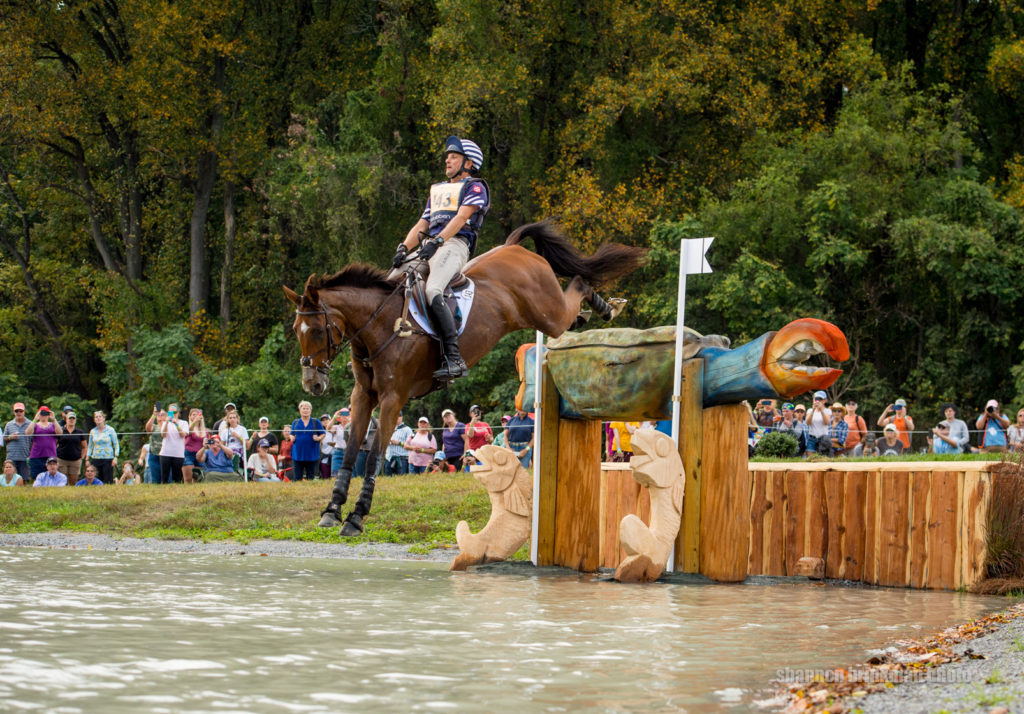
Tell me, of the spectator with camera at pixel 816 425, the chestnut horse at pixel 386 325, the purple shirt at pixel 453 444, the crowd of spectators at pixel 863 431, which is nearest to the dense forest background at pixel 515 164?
the crowd of spectators at pixel 863 431

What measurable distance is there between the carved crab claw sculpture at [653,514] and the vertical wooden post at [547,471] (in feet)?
3.93

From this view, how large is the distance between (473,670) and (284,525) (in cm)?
901

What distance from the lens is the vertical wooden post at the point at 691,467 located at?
10.1 meters

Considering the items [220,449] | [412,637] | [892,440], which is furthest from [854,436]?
[412,637]

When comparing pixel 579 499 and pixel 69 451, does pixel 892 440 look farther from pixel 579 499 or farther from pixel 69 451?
pixel 69 451

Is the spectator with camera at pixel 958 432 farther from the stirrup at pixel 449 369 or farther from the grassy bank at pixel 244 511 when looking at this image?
the stirrup at pixel 449 369

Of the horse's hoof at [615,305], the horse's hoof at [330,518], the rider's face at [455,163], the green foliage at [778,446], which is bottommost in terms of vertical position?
the horse's hoof at [330,518]

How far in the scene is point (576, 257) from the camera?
39.8 feet

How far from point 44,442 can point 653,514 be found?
1282cm

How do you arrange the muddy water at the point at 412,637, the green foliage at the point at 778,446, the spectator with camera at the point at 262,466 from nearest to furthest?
the muddy water at the point at 412,637 → the green foliage at the point at 778,446 → the spectator with camera at the point at 262,466

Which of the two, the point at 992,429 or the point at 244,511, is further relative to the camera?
the point at 992,429

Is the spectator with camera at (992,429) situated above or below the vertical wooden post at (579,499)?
above

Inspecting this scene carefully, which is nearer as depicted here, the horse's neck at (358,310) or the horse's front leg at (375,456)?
the horse's front leg at (375,456)

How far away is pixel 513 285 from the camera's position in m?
11.4
